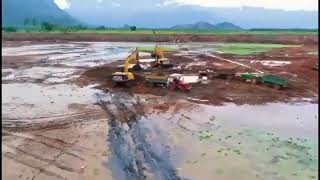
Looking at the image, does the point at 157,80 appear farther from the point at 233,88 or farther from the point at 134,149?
the point at 134,149

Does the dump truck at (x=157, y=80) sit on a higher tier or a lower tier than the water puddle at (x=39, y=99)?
higher

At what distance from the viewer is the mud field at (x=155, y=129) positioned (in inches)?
500

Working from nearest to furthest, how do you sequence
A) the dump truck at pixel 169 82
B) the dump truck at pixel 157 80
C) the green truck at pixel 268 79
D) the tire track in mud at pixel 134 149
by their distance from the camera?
the tire track in mud at pixel 134 149, the dump truck at pixel 169 82, the dump truck at pixel 157 80, the green truck at pixel 268 79

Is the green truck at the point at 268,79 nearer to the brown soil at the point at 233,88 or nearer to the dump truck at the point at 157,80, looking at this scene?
the brown soil at the point at 233,88

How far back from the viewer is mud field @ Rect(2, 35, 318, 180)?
41.7 feet

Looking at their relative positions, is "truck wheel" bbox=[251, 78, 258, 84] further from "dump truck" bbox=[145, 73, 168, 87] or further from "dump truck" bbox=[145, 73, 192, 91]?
"dump truck" bbox=[145, 73, 168, 87]

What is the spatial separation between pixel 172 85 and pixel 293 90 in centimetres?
686

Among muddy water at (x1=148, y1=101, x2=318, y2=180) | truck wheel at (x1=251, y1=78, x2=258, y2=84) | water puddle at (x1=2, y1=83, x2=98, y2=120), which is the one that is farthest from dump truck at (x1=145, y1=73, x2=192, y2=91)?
truck wheel at (x1=251, y1=78, x2=258, y2=84)

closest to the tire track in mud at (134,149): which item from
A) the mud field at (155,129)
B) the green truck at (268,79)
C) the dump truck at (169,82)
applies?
the mud field at (155,129)

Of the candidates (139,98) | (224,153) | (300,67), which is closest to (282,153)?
(224,153)

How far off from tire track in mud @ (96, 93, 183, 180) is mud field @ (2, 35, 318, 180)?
28 millimetres

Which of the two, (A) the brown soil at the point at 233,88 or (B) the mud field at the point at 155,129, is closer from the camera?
(B) the mud field at the point at 155,129

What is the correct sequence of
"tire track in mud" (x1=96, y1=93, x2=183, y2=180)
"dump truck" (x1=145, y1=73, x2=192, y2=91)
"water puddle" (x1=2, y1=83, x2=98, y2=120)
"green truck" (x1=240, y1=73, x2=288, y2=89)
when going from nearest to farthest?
1. "tire track in mud" (x1=96, y1=93, x2=183, y2=180)
2. "water puddle" (x1=2, y1=83, x2=98, y2=120)
3. "dump truck" (x1=145, y1=73, x2=192, y2=91)
4. "green truck" (x1=240, y1=73, x2=288, y2=89)

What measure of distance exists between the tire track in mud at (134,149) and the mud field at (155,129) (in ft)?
0.09
